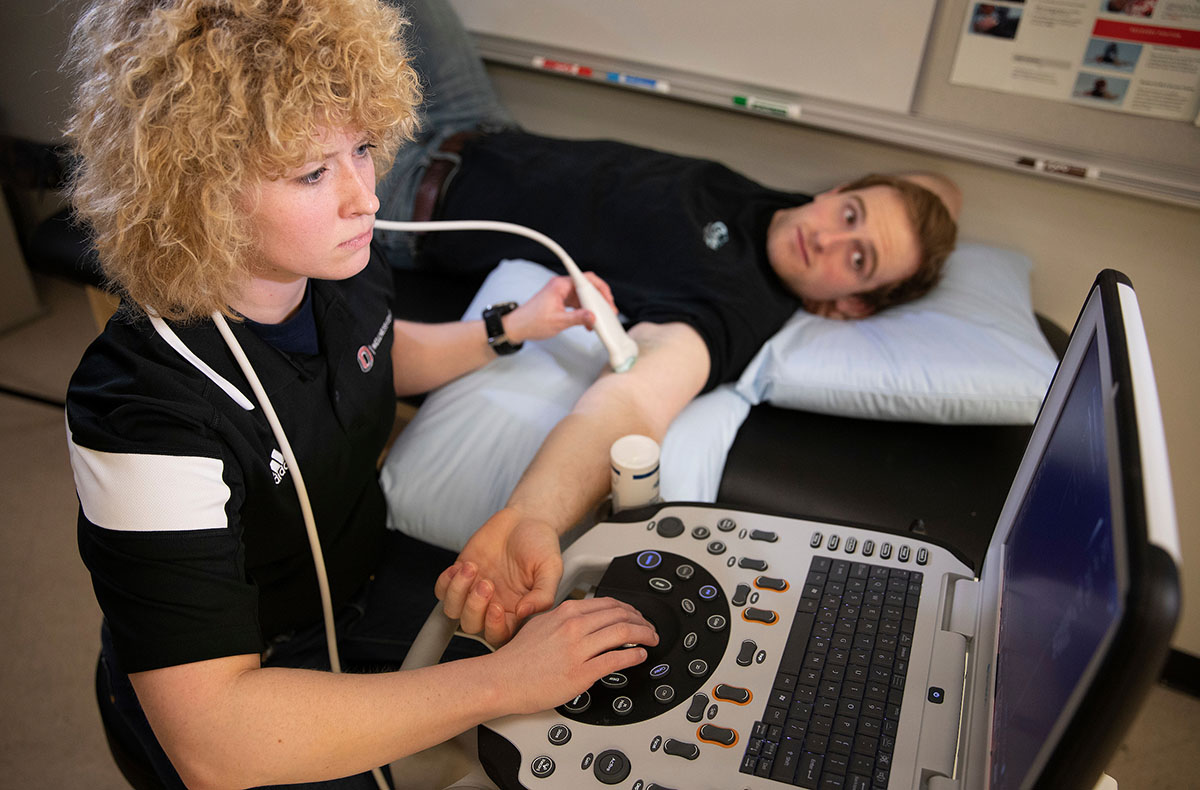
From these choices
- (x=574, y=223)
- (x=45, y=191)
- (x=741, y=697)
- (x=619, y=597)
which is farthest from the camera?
(x=45, y=191)

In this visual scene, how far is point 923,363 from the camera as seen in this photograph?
1371mm

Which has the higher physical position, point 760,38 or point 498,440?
point 760,38

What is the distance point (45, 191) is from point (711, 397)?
2.26 metres

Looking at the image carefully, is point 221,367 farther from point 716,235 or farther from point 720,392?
point 716,235

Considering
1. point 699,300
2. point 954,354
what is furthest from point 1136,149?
point 699,300

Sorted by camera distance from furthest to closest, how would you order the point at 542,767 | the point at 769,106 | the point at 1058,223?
1. the point at 769,106
2. the point at 1058,223
3. the point at 542,767

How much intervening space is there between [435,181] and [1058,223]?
124 cm

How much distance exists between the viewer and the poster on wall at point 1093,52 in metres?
1.39

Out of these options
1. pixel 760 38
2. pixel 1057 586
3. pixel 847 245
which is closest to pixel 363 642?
pixel 1057 586

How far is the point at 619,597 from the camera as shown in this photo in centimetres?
83

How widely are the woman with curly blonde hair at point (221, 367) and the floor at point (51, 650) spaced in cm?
104

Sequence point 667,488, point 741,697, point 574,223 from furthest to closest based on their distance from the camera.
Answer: point 574,223 < point 667,488 < point 741,697

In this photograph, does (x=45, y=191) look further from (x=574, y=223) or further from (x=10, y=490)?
(x=574, y=223)

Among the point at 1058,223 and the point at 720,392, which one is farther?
the point at 1058,223
